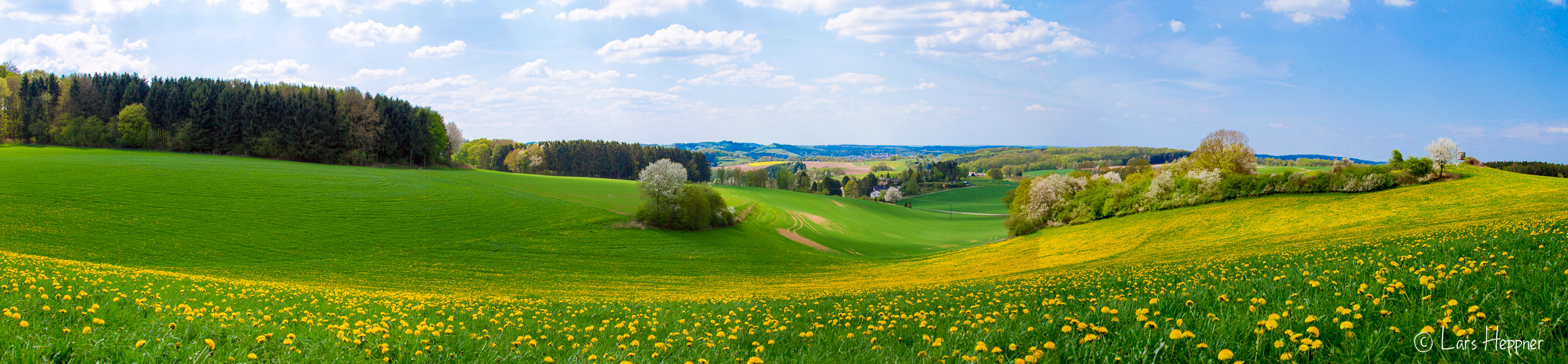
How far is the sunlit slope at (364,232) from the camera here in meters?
31.0

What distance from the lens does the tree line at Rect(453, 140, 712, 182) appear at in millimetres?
131125

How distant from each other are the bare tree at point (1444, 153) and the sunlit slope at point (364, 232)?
38.8 meters

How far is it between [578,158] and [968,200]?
89.0 metres

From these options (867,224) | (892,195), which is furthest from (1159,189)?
(892,195)

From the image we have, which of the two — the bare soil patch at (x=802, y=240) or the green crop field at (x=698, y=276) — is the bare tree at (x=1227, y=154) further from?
the bare soil patch at (x=802, y=240)

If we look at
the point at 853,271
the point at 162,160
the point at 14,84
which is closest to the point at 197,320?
the point at 853,271

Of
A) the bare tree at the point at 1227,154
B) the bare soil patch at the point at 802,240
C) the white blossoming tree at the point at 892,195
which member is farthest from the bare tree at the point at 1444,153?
the white blossoming tree at the point at 892,195

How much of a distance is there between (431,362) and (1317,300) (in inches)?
300

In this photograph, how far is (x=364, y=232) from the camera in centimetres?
4197

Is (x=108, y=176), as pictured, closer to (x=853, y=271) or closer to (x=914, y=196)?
(x=853, y=271)

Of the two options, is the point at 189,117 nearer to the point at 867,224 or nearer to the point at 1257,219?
the point at 867,224

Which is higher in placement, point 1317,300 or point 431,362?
point 1317,300

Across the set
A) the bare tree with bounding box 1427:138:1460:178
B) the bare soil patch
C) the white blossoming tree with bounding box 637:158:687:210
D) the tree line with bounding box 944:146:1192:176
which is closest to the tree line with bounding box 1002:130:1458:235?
the bare tree with bounding box 1427:138:1460:178

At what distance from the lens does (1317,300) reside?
5.18 metres
